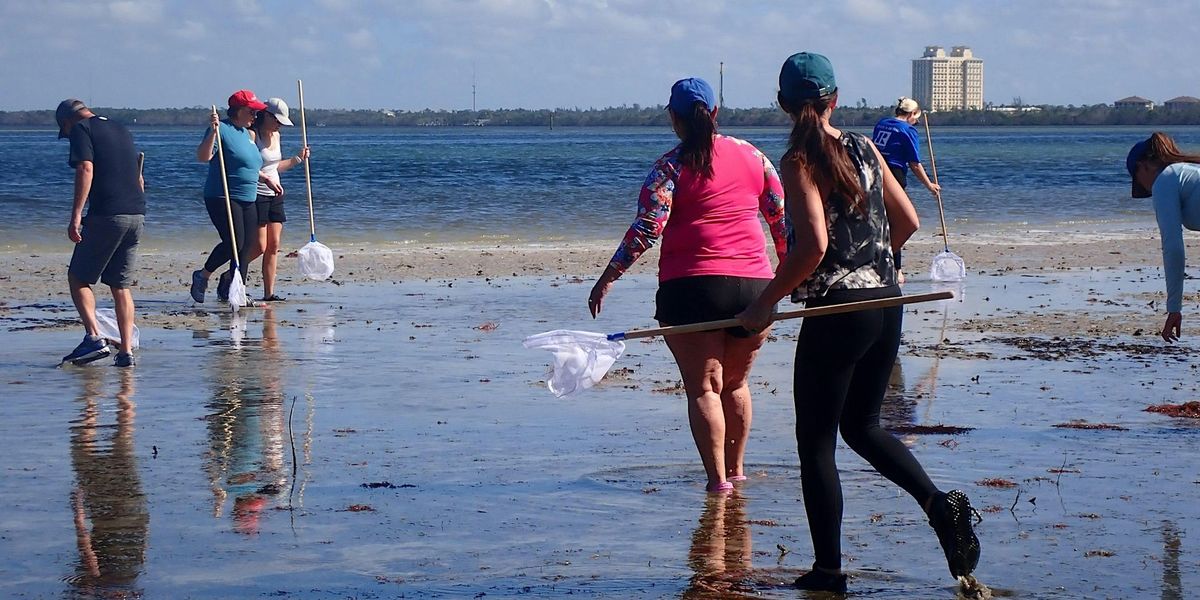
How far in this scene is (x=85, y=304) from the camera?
9188mm

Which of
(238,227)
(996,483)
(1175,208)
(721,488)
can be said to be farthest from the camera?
(238,227)

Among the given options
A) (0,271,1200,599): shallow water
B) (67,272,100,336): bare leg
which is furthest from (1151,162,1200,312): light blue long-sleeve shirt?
Answer: (67,272,100,336): bare leg

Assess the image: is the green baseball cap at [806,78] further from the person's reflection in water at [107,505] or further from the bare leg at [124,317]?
the bare leg at [124,317]

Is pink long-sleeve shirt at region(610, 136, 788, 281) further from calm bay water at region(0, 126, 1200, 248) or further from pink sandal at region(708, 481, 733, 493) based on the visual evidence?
calm bay water at region(0, 126, 1200, 248)

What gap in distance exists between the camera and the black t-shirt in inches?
346

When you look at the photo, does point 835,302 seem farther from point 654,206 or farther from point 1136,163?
point 1136,163

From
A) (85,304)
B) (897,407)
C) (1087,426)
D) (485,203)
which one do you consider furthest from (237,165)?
(485,203)

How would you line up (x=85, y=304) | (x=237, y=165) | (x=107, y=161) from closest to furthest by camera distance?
(x=107, y=161), (x=85, y=304), (x=237, y=165)

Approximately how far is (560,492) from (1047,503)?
1.84m

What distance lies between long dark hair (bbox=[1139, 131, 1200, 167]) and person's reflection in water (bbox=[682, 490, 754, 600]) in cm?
208

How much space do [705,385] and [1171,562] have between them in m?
1.74

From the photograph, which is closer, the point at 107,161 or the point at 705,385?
the point at 705,385

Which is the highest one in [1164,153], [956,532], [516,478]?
[1164,153]

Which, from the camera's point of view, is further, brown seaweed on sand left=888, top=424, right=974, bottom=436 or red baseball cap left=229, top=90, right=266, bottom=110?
red baseball cap left=229, top=90, right=266, bottom=110
